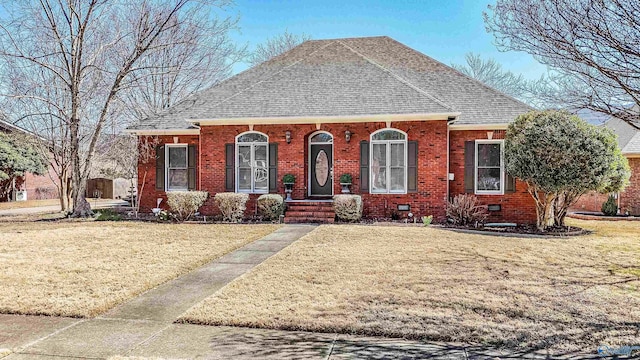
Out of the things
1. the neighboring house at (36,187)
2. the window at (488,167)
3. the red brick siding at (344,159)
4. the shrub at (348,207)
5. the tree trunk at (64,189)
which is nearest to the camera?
the shrub at (348,207)

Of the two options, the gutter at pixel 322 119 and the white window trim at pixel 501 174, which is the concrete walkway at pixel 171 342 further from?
the white window trim at pixel 501 174

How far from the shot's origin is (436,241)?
10258 mm

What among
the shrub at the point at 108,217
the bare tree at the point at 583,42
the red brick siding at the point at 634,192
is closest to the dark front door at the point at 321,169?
the shrub at the point at 108,217

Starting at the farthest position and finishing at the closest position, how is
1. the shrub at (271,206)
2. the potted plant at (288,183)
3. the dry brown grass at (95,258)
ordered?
1. the potted plant at (288,183)
2. the shrub at (271,206)
3. the dry brown grass at (95,258)

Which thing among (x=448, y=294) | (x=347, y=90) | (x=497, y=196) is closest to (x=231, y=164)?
(x=347, y=90)

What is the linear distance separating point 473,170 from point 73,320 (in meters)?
A: 12.1

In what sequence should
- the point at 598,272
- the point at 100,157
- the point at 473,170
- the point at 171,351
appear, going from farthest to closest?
the point at 100,157, the point at 473,170, the point at 598,272, the point at 171,351

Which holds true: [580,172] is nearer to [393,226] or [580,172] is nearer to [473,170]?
[473,170]

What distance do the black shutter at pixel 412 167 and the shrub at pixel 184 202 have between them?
22.0ft

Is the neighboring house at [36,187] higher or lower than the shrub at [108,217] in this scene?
higher

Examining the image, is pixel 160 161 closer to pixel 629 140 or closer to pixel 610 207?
pixel 610 207

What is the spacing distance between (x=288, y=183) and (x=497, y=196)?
6.67 meters

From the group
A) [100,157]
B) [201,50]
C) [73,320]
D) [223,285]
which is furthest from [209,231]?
[201,50]

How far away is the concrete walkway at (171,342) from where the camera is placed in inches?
164
